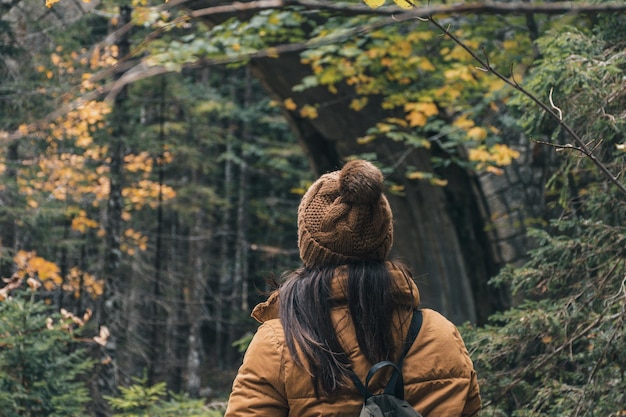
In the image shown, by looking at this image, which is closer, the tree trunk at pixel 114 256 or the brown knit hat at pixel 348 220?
the brown knit hat at pixel 348 220

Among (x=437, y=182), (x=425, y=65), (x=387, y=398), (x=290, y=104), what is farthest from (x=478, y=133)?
(x=387, y=398)

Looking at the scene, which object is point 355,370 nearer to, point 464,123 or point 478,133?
point 478,133

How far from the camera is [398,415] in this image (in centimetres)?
202

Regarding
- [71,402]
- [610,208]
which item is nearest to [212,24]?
[71,402]

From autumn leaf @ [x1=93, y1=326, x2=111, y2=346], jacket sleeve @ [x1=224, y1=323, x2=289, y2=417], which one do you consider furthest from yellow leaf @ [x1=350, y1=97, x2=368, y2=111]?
jacket sleeve @ [x1=224, y1=323, x2=289, y2=417]

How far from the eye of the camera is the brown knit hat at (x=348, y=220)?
223 cm

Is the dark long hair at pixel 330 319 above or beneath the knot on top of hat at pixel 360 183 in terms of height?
beneath

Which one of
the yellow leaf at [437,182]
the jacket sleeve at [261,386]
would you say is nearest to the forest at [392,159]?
the yellow leaf at [437,182]

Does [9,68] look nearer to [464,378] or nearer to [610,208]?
[610,208]

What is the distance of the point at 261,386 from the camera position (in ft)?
6.86

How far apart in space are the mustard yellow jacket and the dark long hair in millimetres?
21

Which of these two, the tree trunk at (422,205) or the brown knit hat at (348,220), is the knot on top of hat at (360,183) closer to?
the brown knit hat at (348,220)

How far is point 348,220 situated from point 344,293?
0.69 feet

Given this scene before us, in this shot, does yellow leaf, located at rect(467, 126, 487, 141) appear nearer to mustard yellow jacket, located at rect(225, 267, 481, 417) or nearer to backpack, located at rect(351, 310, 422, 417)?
mustard yellow jacket, located at rect(225, 267, 481, 417)
